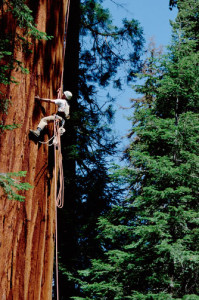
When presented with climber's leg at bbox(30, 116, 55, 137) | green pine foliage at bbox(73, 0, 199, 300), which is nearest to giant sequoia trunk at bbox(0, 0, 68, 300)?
climber's leg at bbox(30, 116, 55, 137)

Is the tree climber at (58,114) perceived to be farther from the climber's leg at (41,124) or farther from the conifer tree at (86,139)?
the conifer tree at (86,139)

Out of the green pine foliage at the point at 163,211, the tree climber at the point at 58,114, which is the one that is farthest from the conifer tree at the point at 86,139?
the tree climber at the point at 58,114

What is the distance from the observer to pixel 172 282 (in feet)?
A: 17.9

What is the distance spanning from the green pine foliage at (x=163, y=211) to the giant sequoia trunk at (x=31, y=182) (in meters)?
3.49

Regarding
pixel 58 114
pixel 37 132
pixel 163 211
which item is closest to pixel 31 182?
pixel 37 132

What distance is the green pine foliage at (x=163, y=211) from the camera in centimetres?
568

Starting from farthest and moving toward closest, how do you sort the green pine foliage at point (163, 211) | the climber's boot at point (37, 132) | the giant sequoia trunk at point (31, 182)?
the green pine foliage at point (163, 211)
the climber's boot at point (37, 132)
the giant sequoia trunk at point (31, 182)

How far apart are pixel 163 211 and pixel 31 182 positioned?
447cm

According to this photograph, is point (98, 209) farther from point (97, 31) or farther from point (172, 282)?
point (97, 31)

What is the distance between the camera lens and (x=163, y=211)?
20.5ft

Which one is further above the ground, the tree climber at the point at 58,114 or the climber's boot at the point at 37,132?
the tree climber at the point at 58,114

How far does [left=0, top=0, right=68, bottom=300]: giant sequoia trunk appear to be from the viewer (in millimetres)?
1979

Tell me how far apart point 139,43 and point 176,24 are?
1.97 meters

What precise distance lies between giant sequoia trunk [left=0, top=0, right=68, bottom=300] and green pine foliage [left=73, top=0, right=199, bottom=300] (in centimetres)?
349
